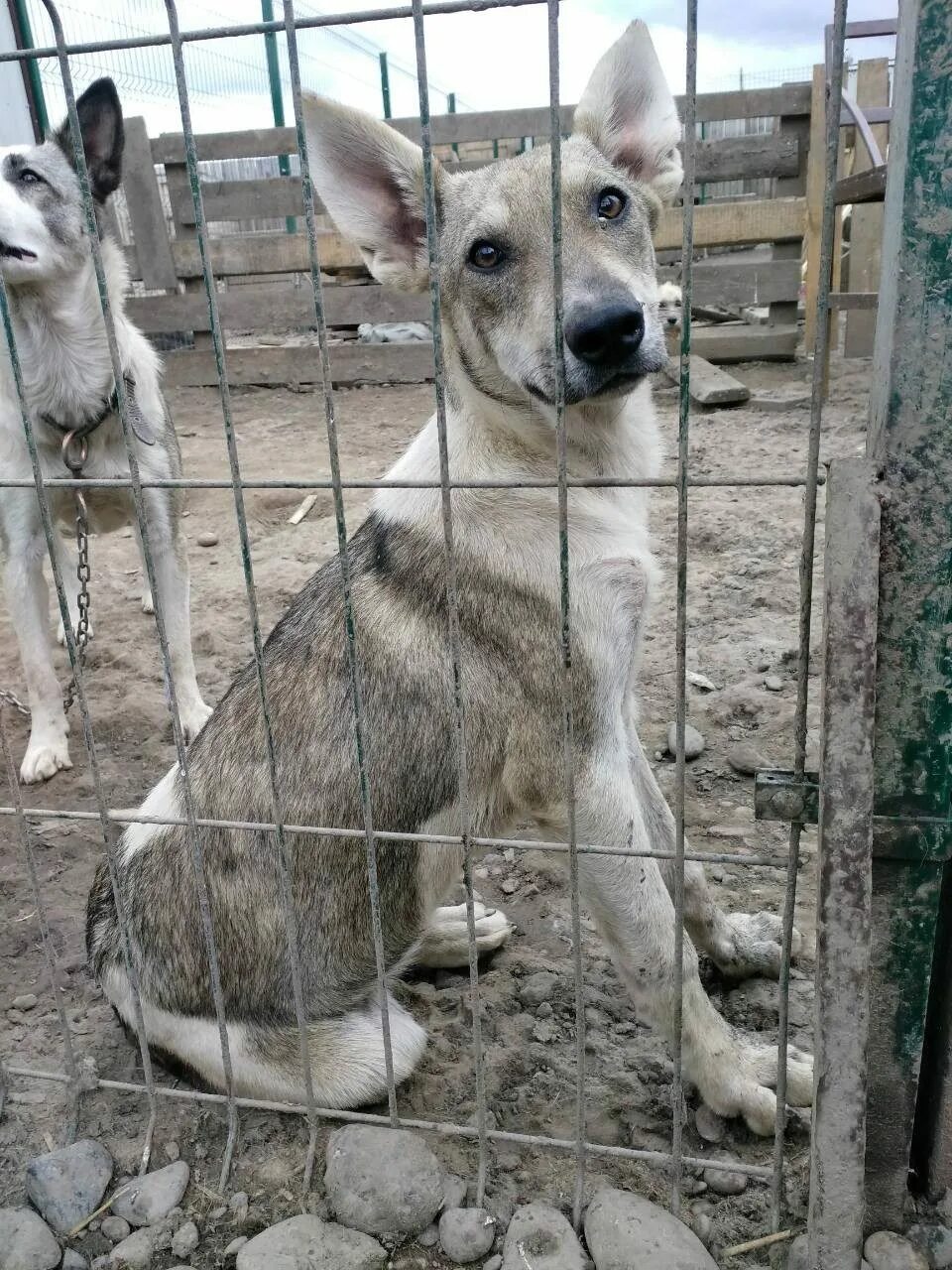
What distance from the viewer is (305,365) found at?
10.3m

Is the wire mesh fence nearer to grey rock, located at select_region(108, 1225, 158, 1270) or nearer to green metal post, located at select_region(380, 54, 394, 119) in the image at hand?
grey rock, located at select_region(108, 1225, 158, 1270)

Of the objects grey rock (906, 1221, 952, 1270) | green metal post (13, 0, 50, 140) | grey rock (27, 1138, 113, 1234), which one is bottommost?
grey rock (27, 1138, 113, 1234)

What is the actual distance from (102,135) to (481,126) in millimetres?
6431

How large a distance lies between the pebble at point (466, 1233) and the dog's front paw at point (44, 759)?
108 inches

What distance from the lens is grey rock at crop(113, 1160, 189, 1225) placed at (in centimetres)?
202

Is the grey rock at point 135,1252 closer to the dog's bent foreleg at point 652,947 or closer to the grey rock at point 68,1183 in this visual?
the grey rock at point 68,1183

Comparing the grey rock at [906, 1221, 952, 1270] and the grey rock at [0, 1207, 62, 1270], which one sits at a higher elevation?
the grey rock at [906, 1221, 952, 1270]

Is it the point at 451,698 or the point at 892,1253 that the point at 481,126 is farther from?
the point at 892,1253

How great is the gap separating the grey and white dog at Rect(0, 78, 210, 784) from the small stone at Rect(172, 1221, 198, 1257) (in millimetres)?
2401

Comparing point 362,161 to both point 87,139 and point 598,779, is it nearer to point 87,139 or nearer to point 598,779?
point 598,779

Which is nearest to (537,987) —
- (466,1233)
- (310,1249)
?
(466,1233)

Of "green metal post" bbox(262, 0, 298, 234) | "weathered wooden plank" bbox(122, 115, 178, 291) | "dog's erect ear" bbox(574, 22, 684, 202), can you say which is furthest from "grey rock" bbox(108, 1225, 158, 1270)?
"green metal post" bbox(262, 0, 298, 234)

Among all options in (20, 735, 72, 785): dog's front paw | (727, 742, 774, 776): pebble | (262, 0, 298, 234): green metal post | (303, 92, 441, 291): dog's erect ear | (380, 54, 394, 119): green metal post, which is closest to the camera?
(303, 92, 441, 291): dog's erect ear

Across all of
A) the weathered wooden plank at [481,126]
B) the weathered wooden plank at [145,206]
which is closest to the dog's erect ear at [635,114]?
the weathered wooden plank at [481,126]
